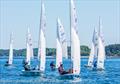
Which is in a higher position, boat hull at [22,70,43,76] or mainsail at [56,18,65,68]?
mainsail at [56,18,65,68]

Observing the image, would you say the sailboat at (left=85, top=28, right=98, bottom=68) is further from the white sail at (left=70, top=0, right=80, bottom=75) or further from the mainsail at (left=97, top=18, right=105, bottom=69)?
the white sail at (left=70, top=0, right=80, bottom=75)

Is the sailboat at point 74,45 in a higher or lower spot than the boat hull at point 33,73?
higher

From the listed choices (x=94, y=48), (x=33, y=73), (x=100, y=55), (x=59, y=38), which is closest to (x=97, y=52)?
(x=94, y=48)

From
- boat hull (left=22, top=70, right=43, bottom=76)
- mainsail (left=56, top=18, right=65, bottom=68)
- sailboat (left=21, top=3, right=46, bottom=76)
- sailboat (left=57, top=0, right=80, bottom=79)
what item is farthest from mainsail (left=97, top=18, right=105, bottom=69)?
sailboat (left=57, top=0, right=80, bottom=79)

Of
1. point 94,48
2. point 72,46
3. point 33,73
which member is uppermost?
point 94,48

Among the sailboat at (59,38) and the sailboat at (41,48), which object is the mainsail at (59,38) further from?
the sailboat at (41,48)

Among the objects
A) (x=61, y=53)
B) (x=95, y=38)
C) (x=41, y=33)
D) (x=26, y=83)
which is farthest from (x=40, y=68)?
(x=95, y=38)

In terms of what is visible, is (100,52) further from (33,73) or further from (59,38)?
(33,73)

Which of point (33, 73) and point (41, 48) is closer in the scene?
point (33, 73)

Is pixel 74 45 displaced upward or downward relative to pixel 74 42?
downward

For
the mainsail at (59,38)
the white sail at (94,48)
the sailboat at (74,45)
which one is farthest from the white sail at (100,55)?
the sailboat at (74,45)

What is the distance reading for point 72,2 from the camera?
170 feet

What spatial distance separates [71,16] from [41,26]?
10061mm

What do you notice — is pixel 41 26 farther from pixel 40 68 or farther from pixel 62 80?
pixel 62 80
